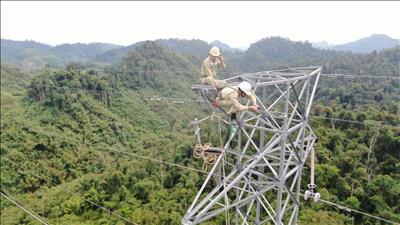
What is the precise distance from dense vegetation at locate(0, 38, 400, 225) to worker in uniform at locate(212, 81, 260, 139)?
9.28 m

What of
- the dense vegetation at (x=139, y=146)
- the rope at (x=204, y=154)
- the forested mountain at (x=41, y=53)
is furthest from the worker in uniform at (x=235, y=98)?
the forested mountain at (x=41, y=53)

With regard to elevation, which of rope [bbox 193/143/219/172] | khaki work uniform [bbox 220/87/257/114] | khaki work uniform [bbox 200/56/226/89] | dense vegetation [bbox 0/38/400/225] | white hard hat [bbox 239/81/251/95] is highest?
khaki work uniform [bbox 200/56/226/89]

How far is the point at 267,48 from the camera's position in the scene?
349ft

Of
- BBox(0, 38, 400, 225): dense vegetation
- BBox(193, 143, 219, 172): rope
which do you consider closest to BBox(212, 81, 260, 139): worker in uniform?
BBox(193, 143, 219, 172): rope

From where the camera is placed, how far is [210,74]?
673 cm

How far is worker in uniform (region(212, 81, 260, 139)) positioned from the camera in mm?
6051

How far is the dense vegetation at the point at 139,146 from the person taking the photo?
1812cm

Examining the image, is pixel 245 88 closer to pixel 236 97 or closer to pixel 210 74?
pixel 236 97

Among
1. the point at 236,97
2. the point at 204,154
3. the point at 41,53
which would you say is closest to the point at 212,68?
the point at 236,97

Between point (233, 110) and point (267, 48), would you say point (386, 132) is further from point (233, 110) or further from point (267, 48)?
point (267, 48)

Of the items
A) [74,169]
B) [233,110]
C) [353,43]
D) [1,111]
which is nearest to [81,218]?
[74,169]

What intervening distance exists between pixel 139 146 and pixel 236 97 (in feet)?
95.8

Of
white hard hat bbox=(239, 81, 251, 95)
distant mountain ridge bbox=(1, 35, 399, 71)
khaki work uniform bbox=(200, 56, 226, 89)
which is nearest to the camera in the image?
white hard hat bbox=(239, 81, 251, 95)

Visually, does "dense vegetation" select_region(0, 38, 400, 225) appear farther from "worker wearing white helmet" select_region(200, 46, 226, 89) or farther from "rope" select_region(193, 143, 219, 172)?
"worker wearing white helmet" select_region(200, 46, 226, 89)
